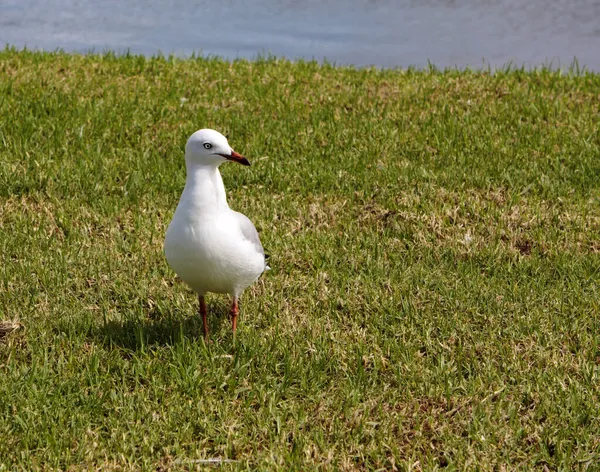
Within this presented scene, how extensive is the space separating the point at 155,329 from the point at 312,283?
1.35 metres

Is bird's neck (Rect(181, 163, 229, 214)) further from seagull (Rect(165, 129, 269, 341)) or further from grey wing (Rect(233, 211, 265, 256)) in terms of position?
grey wing (Rect(233, 211, 265, 256))

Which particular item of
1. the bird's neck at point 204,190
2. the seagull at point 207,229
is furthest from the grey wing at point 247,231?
the bird's neck at point 204,190

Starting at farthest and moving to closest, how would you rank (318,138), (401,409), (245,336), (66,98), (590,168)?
(66,98) → (318,138) → (590,168) → (245,336) → (401,409)

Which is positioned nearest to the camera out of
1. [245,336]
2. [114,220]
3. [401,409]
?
[401,409]

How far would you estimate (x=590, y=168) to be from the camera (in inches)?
340

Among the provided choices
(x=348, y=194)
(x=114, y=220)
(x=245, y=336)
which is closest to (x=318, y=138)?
(x=348, y=194)

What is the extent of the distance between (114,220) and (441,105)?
5064 millimetres

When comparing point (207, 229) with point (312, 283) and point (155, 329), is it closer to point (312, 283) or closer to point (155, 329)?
point (155, 329)

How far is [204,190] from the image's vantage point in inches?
183

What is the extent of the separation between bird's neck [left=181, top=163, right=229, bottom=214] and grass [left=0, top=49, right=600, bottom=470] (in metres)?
0.98

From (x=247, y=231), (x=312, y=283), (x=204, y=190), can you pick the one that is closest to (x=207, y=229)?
(x=204, y=190)

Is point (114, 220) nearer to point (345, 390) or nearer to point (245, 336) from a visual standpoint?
point (245, 336)

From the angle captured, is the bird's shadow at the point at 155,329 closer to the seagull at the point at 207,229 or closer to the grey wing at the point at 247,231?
the seagull at the point at 207,229

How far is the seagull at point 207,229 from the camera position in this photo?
459cm
